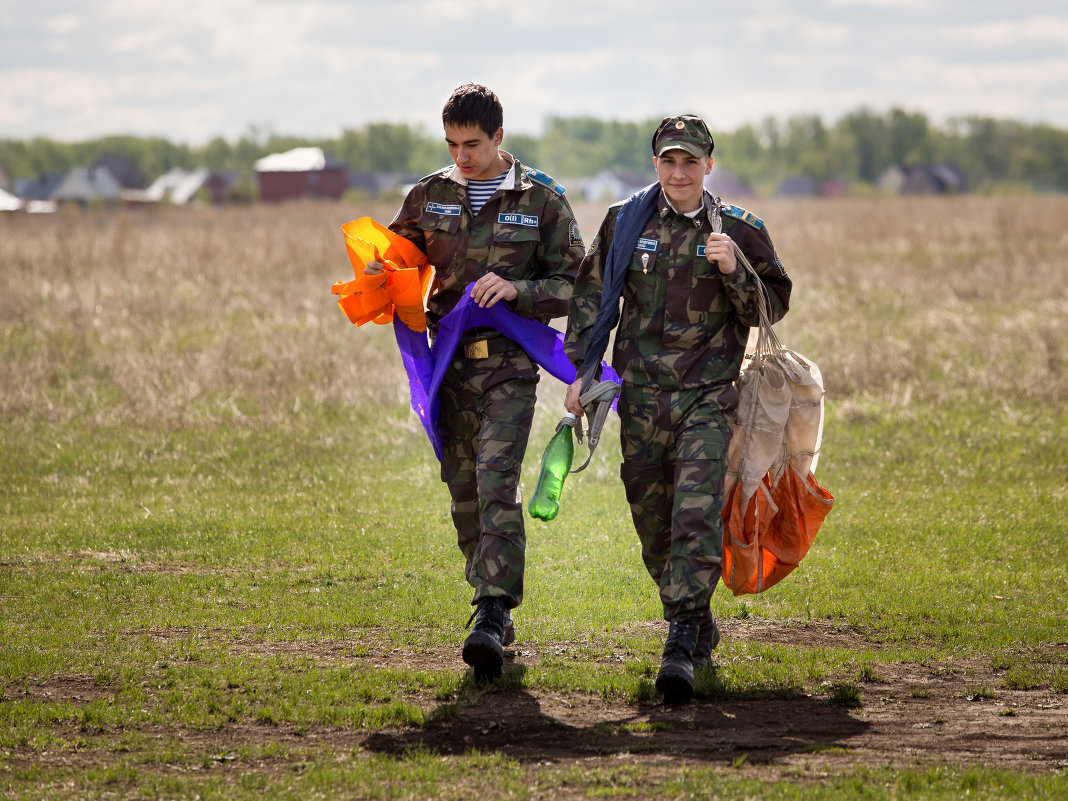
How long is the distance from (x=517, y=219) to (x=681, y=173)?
796mm

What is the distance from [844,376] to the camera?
12070mm

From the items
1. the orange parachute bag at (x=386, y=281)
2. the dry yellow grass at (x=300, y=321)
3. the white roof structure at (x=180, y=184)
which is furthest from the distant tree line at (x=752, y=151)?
the orange parachute bag at (x=386, y=281)

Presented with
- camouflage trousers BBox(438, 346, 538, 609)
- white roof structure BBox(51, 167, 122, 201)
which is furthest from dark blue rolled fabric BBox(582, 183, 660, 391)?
white roof structure BBox(51, 167, 122, 201)

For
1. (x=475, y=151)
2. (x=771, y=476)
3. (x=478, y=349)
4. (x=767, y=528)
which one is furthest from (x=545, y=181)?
(x=767, y=528)

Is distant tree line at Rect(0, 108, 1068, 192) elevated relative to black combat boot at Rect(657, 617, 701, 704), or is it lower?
elevated

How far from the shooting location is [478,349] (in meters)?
5.26

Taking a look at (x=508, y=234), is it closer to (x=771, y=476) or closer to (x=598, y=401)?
(x=598, y=401)

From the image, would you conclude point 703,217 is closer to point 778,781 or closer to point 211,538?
point 778,781

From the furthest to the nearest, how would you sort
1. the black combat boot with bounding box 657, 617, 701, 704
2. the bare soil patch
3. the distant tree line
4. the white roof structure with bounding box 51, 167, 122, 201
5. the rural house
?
the distant tree line → the white roof structure with bounding box 51, 167, 122, 201 → the rural house → the black combat boot with bounding box 657, 617, 701, 704 → the bare soil patch

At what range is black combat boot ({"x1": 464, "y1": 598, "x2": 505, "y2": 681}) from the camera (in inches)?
189

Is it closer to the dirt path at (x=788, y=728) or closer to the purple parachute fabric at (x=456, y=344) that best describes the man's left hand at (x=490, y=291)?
the purple parachute fabric at (x=456, y=344)

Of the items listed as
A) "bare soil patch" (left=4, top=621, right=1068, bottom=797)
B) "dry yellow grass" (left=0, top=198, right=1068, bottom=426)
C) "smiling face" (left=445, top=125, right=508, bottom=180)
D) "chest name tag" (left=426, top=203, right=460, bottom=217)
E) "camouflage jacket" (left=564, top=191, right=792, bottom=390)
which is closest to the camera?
"bare soil patch" (left=4, top=621, right=1068, bottom=797)

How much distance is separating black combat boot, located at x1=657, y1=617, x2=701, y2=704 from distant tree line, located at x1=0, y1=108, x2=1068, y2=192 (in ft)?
387

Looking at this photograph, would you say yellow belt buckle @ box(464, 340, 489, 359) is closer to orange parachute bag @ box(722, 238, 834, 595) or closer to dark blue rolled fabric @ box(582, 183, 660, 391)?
dark blue rolled fabric @ box(582, 183, 660, 391)
